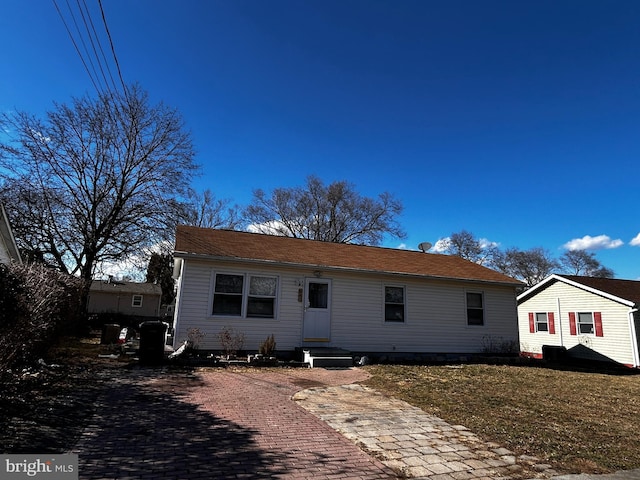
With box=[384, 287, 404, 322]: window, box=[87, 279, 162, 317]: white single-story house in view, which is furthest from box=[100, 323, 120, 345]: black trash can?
box=[87, 279, 162, 317]: white single-story house

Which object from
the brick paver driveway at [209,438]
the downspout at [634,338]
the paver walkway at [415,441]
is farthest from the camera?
the downspout at [634,338]

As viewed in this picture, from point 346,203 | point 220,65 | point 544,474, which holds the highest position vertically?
point 346,203

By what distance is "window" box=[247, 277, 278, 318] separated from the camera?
39.3 feet

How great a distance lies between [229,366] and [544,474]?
316 inches

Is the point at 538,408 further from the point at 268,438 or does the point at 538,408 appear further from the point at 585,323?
the point at 585,323

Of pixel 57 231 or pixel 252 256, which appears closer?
pixel 252 256

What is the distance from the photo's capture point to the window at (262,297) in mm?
11992

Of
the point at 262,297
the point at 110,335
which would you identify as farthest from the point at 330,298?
the point at 110,335

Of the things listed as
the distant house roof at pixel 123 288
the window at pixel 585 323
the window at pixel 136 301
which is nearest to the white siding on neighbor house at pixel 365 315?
the window at pixel 585 323

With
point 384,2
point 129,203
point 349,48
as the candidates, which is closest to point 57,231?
point 129,203

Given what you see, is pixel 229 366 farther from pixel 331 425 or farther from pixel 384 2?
pixel 384 2

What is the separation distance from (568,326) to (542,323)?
5.52ft

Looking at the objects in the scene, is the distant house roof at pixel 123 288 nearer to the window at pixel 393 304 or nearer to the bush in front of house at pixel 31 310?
the bush in front of house at pixel 31 310

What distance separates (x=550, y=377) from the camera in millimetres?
11375
